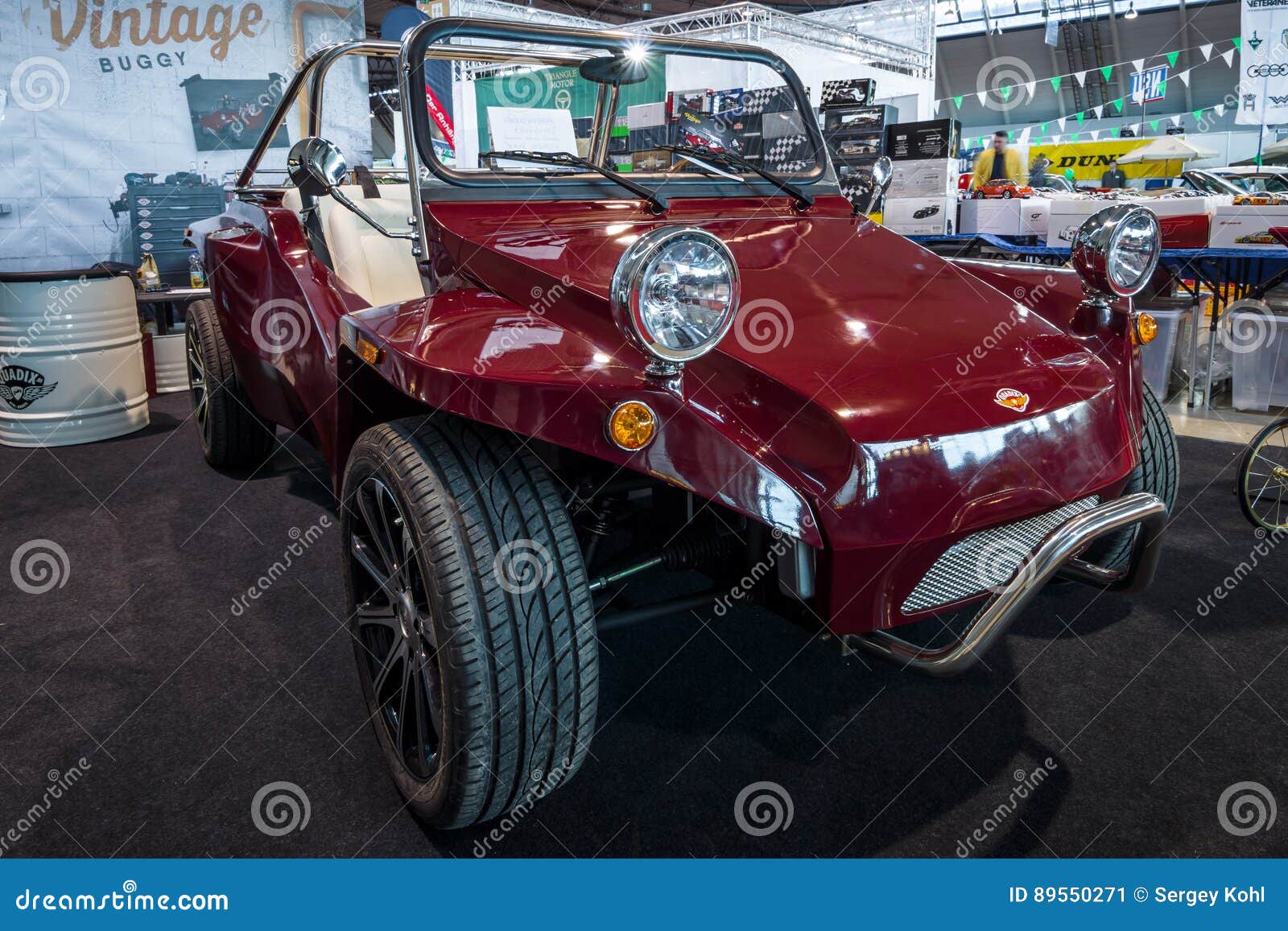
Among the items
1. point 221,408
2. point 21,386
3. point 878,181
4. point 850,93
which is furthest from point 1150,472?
point 850,93

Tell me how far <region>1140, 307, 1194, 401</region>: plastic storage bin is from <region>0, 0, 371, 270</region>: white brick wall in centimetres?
533

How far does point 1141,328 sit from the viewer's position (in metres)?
1.94

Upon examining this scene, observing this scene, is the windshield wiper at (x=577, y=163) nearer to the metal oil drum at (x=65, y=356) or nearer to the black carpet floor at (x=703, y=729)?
the black carpet floor at (x=703, y=729)

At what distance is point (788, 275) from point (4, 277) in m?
3.59

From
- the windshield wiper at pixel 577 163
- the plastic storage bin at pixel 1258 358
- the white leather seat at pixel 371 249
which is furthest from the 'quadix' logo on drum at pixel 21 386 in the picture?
the plastic storage bin at pixel 1258 358

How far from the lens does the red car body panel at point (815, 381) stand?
1344 millimetres

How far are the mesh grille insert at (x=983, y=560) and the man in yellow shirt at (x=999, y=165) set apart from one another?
830 centimetres

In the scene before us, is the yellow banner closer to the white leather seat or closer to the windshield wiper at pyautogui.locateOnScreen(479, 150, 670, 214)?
the white leather seat

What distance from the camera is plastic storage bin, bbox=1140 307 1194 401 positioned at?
4.62m

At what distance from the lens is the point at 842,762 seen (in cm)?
174

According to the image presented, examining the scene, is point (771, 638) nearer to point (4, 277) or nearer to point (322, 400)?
point (322, 400)

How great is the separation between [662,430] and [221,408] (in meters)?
2.58

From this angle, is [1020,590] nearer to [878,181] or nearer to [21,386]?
[878,181]

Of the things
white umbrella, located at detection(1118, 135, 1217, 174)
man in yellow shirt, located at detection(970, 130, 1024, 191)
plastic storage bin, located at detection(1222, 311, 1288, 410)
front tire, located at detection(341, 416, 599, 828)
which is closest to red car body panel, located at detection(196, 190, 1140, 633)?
front tire, located at detection(341, 416, 599, 828)
